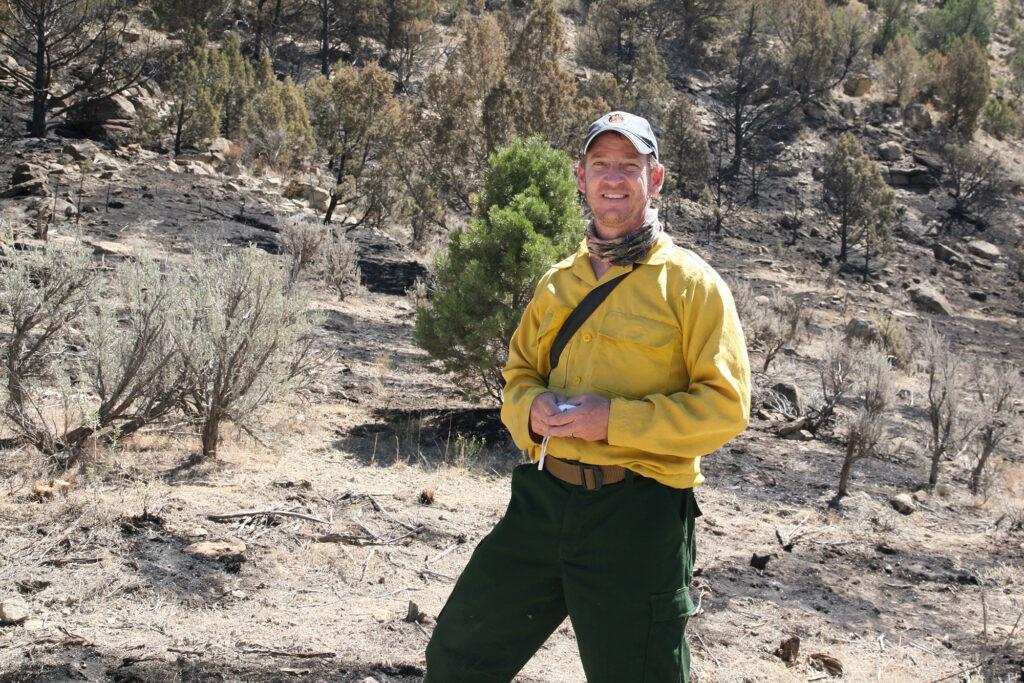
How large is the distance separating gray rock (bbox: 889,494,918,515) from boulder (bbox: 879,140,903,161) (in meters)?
26.4

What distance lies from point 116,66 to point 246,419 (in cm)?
1749

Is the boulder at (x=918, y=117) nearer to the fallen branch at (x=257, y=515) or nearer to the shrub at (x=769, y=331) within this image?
the shrub at (x=769, y=331)

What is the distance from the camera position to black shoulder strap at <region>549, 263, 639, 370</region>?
2002 mm

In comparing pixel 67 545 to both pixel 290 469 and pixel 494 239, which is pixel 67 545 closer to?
pixel 290 469

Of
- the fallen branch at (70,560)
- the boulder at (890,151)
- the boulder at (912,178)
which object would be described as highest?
the boulder at (890,151)

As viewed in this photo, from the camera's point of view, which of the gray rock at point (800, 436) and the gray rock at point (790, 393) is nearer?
the gray rock at point (800, 436)

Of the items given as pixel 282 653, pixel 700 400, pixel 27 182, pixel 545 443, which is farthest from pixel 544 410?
pixel 27 182

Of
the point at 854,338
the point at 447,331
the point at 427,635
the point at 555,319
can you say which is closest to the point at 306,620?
the point at 427,635

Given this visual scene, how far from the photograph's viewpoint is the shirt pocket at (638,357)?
75.4 inches

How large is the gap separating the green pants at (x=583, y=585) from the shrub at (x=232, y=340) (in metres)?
3.74

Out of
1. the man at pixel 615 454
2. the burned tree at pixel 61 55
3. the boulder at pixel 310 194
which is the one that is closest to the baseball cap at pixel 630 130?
the man at pixel 615 454

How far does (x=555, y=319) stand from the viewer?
2.11 m

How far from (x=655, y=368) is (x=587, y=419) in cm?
22

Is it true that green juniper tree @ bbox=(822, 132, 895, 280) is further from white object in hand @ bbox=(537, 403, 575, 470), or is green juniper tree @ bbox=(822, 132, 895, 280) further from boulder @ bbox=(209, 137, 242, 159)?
white object in hand @ bbox=(537, 403, 575, 470)
